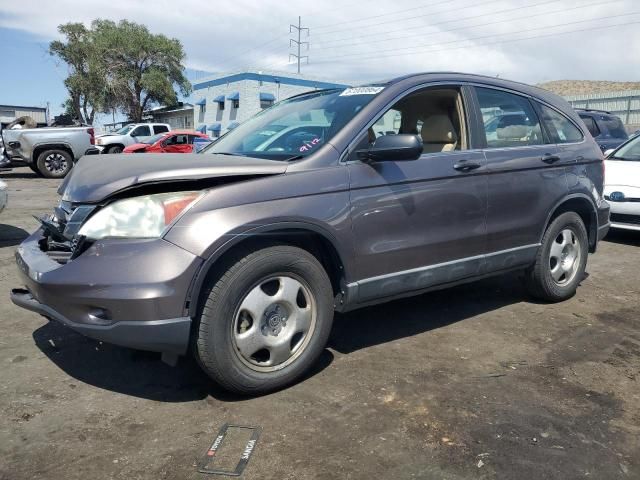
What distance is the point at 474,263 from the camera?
156 inches

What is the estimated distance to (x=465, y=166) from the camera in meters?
3.82

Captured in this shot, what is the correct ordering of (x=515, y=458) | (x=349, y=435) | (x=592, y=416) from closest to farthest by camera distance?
1. (x=515, y=458)
2. (x=349, y=435)
3. (x=592, y=416)

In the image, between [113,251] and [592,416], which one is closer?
[113,251]

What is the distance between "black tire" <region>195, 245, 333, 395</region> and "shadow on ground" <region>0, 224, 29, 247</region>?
510 cm

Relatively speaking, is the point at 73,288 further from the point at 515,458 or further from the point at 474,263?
the point at 474,263

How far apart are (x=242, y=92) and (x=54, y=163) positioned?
71.2ft

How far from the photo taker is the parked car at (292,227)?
8.81 ft

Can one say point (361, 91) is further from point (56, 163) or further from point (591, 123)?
point (56, 163)

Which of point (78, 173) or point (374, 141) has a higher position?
point (374, 141)

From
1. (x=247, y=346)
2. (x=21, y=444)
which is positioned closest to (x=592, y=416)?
(x=247, y=346)

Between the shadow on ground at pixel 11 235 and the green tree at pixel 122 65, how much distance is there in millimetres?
39528

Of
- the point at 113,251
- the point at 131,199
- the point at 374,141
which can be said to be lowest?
the point at 113,251

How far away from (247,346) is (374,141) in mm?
1445

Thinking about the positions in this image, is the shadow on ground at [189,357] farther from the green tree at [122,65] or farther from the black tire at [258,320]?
the green tree at [122,65]
